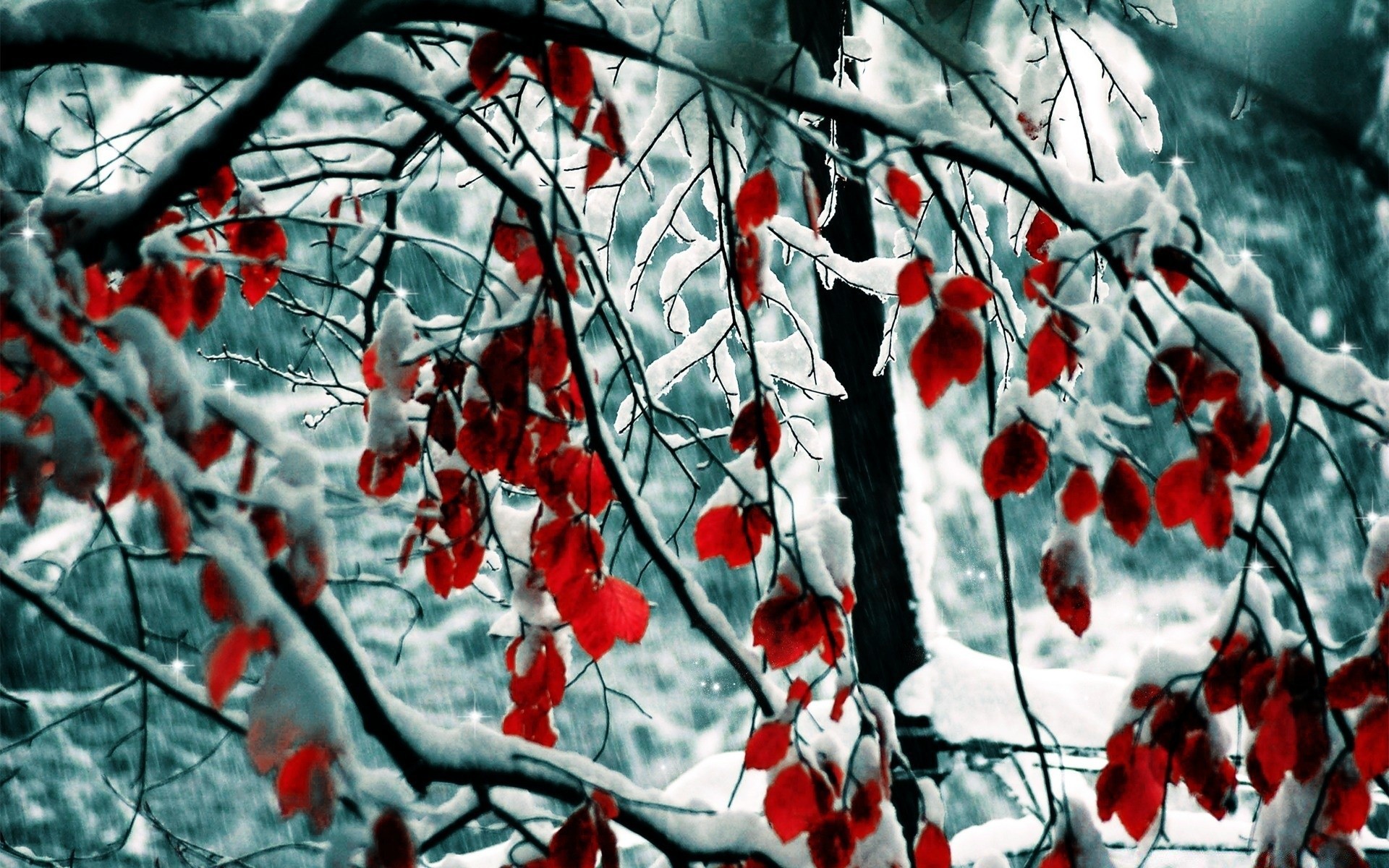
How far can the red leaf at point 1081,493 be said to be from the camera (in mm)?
1188

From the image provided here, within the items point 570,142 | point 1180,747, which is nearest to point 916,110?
point 1180,747

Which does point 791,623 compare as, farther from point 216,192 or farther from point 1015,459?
point 216,192

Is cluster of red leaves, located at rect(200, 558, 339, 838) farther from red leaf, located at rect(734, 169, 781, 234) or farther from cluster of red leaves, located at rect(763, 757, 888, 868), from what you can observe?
red leaf, located at rect(734, 169, 781, 234)

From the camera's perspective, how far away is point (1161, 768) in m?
1.36

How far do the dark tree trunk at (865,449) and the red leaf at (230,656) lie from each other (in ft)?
6.42

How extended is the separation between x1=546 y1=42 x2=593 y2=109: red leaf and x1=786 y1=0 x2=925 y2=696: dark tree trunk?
1.26 metres

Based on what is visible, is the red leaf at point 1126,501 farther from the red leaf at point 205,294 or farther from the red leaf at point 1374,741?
the red leaf at point 205,294

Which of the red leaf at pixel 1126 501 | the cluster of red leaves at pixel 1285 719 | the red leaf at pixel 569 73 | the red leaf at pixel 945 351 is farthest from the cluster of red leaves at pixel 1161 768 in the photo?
the red leaf at pixel 569 73

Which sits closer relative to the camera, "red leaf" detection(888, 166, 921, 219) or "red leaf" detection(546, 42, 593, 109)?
"red leaf" detection(888, 166, 921, 219)

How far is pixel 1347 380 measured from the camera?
1256 mm

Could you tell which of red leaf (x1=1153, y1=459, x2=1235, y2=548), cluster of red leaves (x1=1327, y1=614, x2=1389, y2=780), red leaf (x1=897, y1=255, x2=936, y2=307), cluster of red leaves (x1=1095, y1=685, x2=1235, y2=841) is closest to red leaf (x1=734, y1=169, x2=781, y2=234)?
red leaf (x1=897, y1=255, x2=936, y2=307)

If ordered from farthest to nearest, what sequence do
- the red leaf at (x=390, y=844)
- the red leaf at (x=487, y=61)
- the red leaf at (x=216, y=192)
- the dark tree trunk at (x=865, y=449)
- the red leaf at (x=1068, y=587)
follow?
1. the dark tree trunk at (x=865, y=449)
2. the red leaf at (x=216, y=192)
3. the red leaf at (x=487, y=61)
4. the red leaf at (x=1068, y=587)
5. the red leaf at (x=390, y=844)

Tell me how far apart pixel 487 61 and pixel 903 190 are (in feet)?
1.86

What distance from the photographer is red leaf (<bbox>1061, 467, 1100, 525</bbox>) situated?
1.19 m
